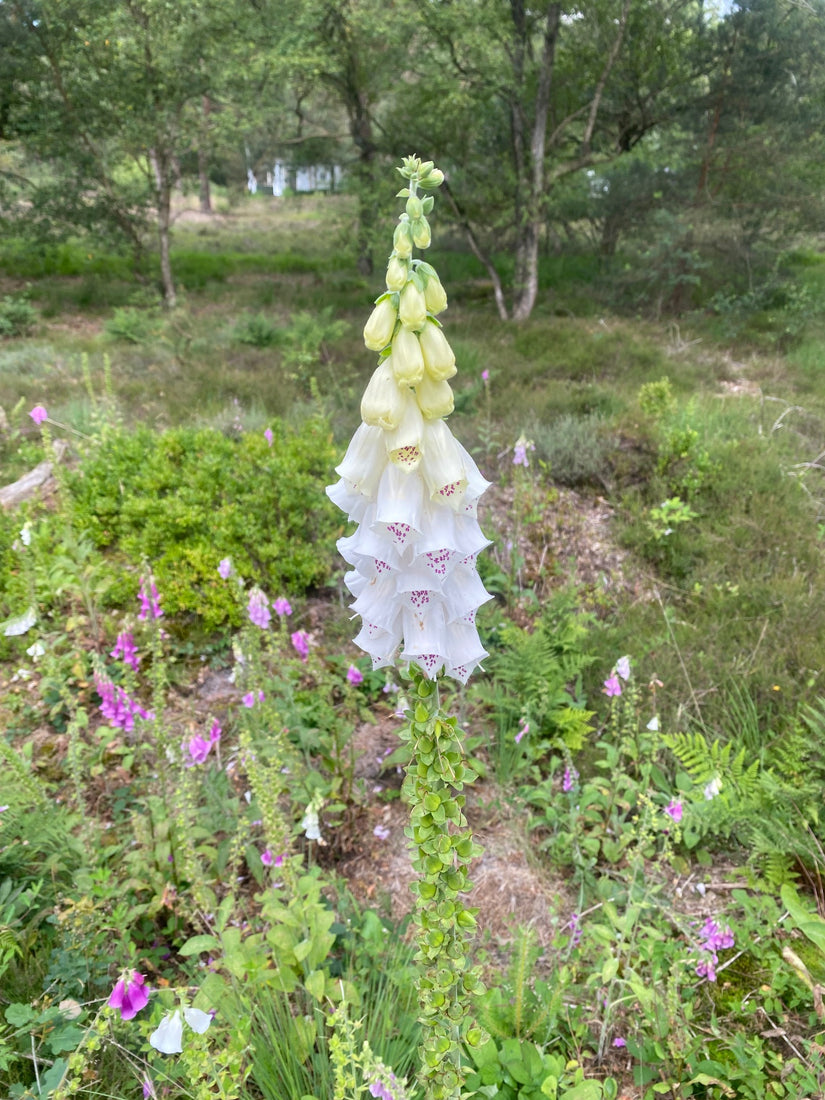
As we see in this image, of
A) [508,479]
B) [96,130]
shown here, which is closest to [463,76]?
[96,130]

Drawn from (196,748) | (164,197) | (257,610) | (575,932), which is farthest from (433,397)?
(164,197)

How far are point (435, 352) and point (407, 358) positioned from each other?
51 mm

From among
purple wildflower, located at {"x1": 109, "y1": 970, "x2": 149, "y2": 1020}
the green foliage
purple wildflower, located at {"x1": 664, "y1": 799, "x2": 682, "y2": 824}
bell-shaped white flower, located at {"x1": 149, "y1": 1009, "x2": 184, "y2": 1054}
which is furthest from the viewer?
the green foliage

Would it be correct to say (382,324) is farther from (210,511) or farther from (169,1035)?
(210,511)

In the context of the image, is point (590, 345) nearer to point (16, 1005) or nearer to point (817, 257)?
point (16, 1005)

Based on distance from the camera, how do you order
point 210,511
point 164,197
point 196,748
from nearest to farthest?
1. point 196,748
2. point 210,511
3. point 164,197

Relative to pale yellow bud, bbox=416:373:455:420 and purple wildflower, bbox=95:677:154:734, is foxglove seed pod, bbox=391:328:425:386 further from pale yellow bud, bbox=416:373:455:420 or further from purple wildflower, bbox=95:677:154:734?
purple wildflower, bbox=95:677:154:734

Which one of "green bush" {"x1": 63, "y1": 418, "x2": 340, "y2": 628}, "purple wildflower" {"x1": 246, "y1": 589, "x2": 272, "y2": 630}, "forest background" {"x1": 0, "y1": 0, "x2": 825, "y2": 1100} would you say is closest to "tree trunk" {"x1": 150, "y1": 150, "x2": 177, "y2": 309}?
"forest background" {"x1": 0, "y1": 0, "x2": 825, "y2": 1100}

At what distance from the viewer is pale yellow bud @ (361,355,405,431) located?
42.7 inches

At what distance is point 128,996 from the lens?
1495mm

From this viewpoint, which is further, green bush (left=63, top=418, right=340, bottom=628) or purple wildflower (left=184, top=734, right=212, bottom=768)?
green bush (left=63, top=418, right=340, bottom=628)

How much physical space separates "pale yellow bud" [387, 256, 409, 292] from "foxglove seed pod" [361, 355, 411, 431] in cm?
12

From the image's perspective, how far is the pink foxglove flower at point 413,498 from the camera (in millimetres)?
1070

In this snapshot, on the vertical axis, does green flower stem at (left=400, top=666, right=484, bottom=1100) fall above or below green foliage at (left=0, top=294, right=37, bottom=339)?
below
